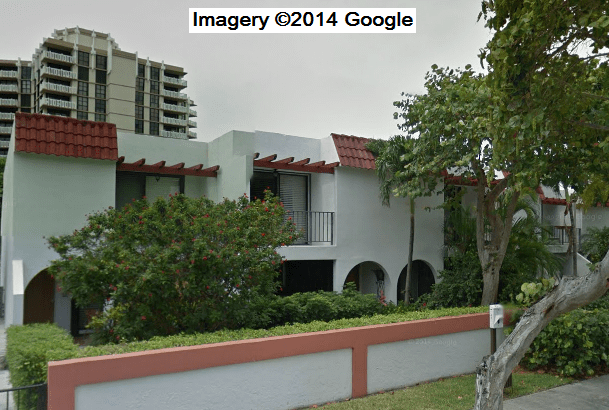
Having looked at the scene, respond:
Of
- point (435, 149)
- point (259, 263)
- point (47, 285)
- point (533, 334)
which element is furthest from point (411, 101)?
point (47, 285)

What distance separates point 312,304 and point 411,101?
6.15m

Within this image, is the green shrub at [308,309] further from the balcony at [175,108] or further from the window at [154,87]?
the window at [154,87]

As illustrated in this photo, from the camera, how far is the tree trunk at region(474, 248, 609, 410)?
5223mm

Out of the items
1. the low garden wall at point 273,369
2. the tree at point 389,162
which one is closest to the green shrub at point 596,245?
the tree at point 389,162

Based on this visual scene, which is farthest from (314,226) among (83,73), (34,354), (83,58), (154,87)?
(154,87)

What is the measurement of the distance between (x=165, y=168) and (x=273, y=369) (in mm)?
7341

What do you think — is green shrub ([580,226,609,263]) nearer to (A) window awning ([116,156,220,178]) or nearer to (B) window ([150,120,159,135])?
(A) window awning ([116,156,220,178])

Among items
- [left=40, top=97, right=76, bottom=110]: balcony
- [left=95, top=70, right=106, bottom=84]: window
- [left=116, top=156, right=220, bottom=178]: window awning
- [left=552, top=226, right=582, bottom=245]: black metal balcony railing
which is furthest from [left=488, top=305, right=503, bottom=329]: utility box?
[left=95, top=70, right=106, bottom=84]: window

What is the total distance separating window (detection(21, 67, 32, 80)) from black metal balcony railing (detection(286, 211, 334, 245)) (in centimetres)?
8006

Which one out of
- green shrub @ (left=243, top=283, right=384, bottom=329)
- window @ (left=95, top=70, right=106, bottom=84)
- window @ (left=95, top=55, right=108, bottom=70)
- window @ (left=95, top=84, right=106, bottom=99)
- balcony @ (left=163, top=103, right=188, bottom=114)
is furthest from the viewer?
balcony @ (left=163, top=103, right=188, bottom=114)

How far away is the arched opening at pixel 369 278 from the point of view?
51.4ft

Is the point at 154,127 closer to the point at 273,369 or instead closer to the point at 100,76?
the point at 100,76

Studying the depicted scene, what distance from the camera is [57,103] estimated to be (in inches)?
2844

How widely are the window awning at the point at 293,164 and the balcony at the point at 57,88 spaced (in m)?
69.2
